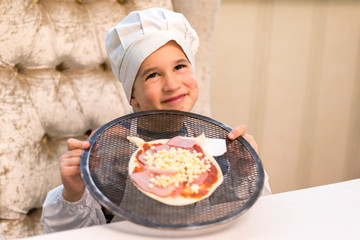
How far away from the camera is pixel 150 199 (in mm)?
638

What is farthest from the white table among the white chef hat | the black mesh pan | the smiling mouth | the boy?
the white chef hat

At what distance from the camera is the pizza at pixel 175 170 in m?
0.65

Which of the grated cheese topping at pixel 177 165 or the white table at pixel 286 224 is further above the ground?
the grated cheese topping at pixel 177 165

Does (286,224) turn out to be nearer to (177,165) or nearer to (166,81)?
(177,165)

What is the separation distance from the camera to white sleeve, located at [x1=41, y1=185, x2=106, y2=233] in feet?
3.28

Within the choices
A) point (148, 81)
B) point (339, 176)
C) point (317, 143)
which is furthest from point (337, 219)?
point (339, 176)

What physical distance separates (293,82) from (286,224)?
1.52m

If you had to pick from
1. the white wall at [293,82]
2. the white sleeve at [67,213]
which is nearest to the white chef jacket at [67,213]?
the white sleeve at [67,213]

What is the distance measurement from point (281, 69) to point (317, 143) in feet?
1.83

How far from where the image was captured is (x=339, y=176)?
236 centimetres

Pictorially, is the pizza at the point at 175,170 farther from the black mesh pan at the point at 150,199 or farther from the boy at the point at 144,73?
the boy at the point at 144,73

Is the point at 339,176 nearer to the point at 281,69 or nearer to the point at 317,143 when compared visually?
the point at 317,143

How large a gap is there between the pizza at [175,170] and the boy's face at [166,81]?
0.53 feet

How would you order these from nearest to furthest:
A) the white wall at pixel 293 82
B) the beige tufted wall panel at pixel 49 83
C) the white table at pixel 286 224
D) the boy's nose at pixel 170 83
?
the white table at pixel 286 224 → the boy's nose at pixel 170 83 → the beige tufted wall panel at pixel 49 83 → the white wall at pixel 293 82
